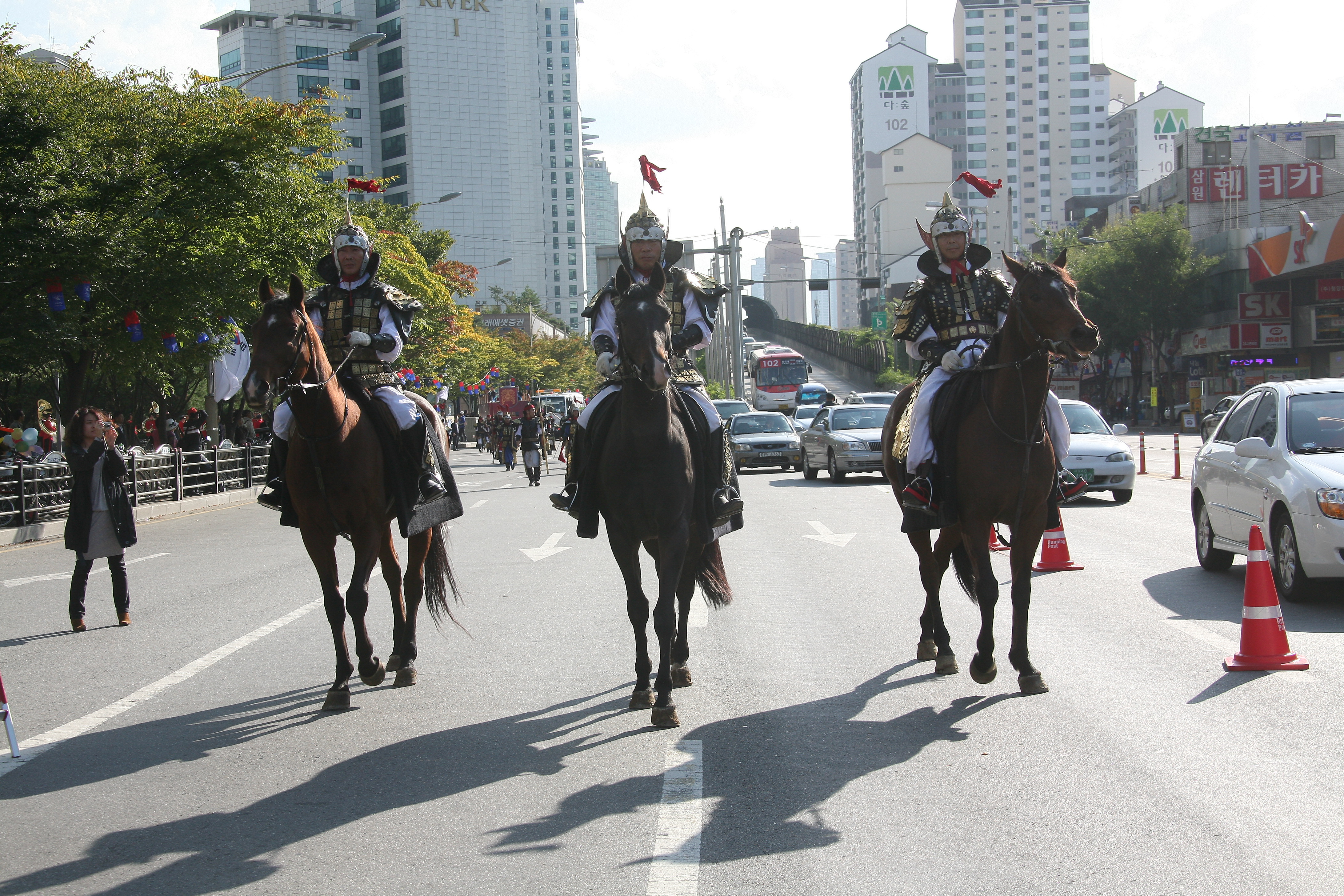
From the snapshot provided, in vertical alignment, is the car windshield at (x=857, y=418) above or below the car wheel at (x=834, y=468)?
above

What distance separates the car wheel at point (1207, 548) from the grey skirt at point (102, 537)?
1001 centimetres

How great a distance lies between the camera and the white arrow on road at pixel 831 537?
14.8 meters

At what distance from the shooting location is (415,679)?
24.1 feet

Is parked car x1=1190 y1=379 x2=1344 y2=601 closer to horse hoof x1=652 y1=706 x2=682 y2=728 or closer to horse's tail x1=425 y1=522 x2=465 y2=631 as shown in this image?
horse hoof x1=652 y1=706 x2=682 y2=728

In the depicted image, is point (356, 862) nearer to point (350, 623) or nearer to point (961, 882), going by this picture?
point (961, 882)

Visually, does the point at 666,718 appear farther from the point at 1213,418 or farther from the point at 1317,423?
the point at 1213,418

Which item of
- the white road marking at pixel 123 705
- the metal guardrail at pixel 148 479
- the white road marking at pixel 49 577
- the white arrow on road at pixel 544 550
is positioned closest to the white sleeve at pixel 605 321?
the white road marking at pixel 123 705

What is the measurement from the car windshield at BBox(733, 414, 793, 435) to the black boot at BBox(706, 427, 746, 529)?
23865 mm

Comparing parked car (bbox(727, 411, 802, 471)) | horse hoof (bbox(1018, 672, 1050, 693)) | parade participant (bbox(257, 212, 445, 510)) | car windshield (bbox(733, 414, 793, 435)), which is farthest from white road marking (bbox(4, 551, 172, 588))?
car windshield (bbox(733, 414, 793, 435))

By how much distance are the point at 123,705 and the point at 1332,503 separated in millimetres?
8421

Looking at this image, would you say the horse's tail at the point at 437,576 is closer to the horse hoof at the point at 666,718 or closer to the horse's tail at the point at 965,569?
the horse hoof at the point at 666,718

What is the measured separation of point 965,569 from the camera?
7.66m

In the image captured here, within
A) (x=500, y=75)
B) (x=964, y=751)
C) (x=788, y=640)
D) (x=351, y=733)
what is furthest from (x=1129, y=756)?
(x=500, y=75)

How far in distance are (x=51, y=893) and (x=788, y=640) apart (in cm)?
526
